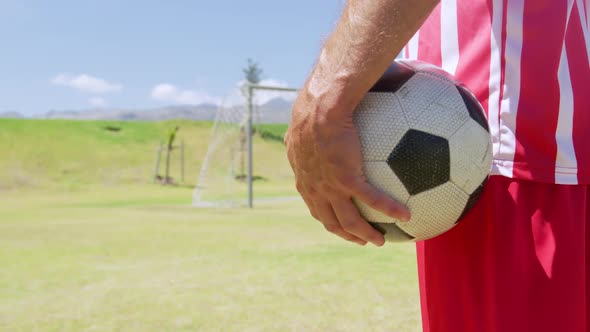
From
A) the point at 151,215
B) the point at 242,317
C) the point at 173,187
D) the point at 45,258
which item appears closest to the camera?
the point at 242,317

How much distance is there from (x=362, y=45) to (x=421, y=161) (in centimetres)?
44

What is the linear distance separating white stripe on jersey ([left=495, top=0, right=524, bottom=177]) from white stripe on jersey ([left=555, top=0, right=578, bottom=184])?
0.10 m

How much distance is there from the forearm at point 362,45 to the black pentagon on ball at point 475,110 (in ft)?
1.08

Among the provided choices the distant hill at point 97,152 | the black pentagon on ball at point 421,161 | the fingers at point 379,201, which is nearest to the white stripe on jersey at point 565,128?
the black pentagon on ball at point 421,161

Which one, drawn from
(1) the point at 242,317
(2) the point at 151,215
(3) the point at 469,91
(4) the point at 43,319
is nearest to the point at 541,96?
(3) the point at 469,91

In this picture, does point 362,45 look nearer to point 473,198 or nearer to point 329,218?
point 329,218

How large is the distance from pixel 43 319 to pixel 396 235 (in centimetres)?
298

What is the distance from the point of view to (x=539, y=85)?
142 centimetres

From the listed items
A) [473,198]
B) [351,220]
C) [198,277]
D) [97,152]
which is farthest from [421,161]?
[97,152]

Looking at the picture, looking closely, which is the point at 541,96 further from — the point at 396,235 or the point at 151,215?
the point at 151,215

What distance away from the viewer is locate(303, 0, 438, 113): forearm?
1.22 metres

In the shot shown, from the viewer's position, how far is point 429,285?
63.7 inches

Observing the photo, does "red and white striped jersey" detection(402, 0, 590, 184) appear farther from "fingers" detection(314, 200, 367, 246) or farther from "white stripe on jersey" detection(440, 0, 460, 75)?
"fingers" detection(314, 200, 367, 246)

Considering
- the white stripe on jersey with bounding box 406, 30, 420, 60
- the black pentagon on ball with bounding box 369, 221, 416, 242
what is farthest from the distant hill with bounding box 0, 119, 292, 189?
the black pentagon on ball with bounding box 369, 221, 416, 242
